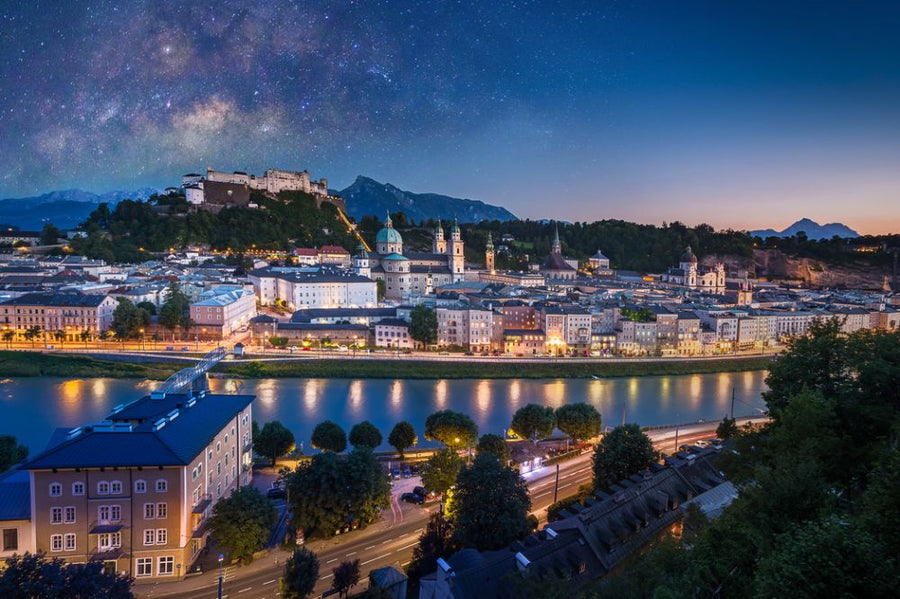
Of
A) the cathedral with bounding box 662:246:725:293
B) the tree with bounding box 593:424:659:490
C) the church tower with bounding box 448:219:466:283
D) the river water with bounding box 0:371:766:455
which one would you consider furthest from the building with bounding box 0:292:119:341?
the cathedral with bounding box 662:246:725:293

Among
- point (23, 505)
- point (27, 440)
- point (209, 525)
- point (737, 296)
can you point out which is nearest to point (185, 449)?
point (209, 525)

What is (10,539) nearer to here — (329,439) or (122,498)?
(122,498)

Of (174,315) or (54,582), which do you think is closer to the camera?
(54,582)

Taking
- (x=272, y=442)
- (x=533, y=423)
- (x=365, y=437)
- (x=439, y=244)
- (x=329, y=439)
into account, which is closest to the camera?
(x=272, y=442)

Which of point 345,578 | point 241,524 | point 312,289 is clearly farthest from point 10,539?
point 312,289

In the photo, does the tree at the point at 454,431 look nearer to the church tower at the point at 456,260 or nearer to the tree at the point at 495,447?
the tree at the point at 495,447

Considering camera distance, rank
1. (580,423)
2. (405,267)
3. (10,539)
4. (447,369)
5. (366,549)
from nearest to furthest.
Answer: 1. (10,539)
2. (366,549)
3. (580,423)
4. (447,369)
5. (405,267)

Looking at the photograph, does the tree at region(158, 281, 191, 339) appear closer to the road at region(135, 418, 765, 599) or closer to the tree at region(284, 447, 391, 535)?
the road at region(135, 418, 765, 599)

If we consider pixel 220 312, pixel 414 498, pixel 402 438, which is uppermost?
pixel 220 312
